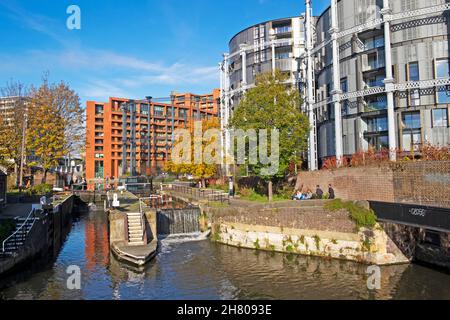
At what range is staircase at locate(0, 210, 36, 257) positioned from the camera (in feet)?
58.6

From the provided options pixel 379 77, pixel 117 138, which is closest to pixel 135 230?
pixel 379 77

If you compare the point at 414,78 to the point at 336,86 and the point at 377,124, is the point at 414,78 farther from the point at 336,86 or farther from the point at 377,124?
the point at 336,86

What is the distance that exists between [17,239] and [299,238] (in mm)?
16085

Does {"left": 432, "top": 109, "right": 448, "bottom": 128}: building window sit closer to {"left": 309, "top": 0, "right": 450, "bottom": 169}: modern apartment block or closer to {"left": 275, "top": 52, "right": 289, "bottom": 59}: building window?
{"left": 309, "top": 0, "right": 450, "bottom": 169}: modern apartment block

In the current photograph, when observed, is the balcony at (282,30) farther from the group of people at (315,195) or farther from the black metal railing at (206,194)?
the group of people at (315,195)

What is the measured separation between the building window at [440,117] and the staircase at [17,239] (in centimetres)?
3240

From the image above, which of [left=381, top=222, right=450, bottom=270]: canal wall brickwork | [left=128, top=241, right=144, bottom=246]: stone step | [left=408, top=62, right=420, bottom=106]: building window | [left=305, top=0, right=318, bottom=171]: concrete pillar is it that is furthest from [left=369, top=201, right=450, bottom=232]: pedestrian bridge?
[left=305, top=0, right=318, bottom=171]: concrete pillar

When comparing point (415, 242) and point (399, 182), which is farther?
point (399, 182)

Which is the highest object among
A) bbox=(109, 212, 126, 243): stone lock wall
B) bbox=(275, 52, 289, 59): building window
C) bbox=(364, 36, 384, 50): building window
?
bbox=(275, 52, 289, 59): building window

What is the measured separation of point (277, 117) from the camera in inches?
1157

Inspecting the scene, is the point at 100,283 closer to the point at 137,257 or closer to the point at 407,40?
the point at 137,257

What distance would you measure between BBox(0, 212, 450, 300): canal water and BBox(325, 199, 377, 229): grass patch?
2389mm

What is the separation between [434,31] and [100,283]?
32.9 m
